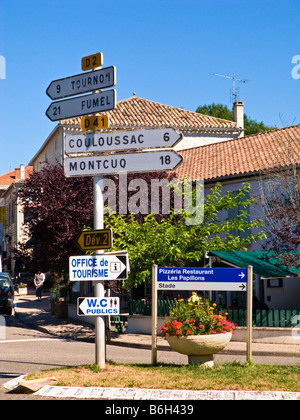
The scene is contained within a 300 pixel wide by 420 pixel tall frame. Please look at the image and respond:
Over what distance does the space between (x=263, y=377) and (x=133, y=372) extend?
2.01m

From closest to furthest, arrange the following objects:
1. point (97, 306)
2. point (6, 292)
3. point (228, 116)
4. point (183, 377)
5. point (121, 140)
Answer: point (183, 377) < point (97, 306) < point (121, 140) < point (6, 292) < point (228, 116)

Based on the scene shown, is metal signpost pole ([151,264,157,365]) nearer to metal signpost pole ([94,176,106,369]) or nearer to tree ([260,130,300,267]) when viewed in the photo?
metal signpost pole ([94,176,106,369])

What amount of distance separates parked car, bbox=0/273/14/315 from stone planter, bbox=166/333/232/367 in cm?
1575

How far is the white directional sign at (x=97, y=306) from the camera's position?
9.88m

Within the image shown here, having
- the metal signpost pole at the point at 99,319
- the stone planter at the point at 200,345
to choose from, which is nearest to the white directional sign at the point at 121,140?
the metal signpost pole at the point at 99,319

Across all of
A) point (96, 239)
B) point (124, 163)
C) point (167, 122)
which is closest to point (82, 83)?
point (124, 163)

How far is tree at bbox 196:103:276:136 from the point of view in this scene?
58.0m

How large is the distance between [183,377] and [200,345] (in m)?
1.02

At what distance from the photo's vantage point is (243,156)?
28.8 m

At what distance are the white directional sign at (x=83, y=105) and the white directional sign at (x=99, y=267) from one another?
230 cm

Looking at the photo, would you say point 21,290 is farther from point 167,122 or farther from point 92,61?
point 92,61

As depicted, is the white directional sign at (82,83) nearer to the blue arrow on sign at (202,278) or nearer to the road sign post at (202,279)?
the road sign post at (202,279)
